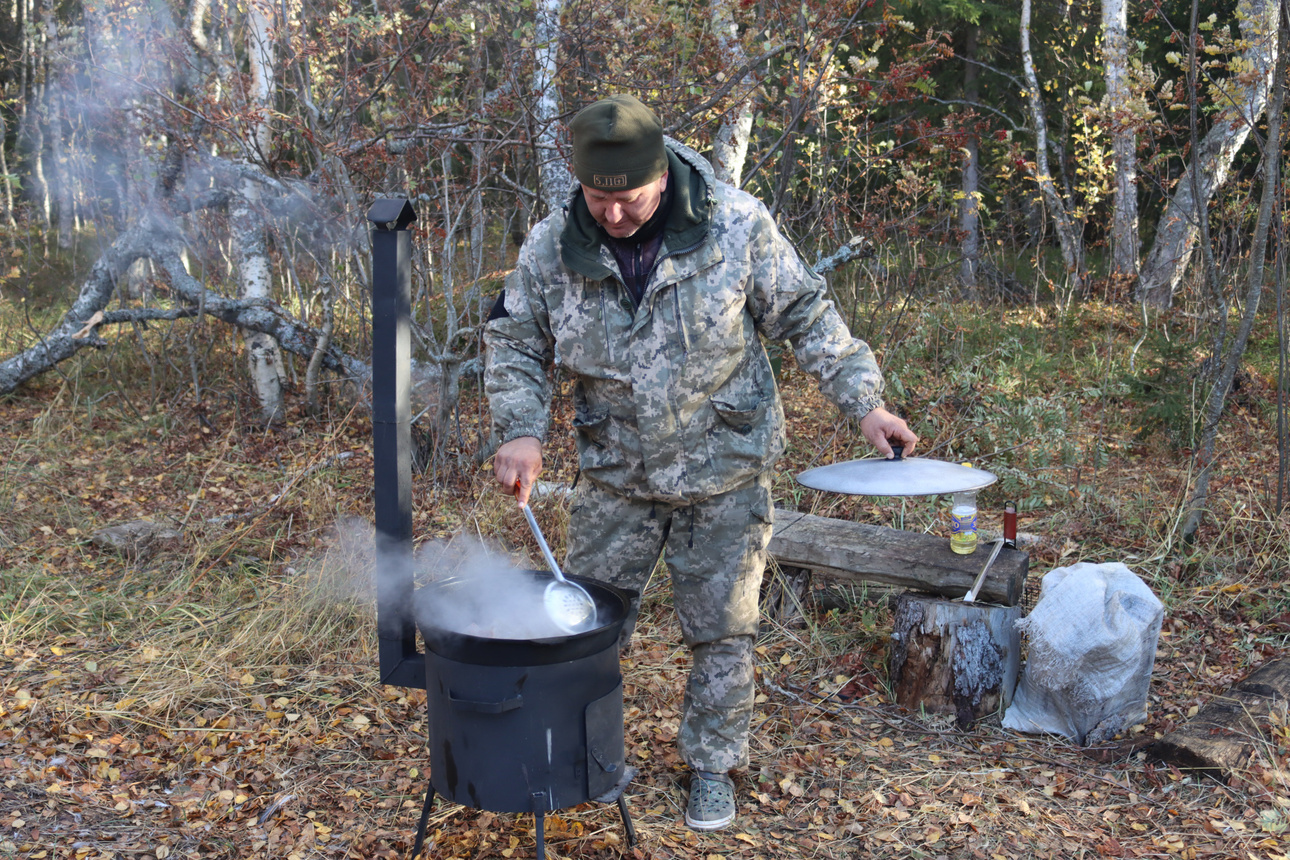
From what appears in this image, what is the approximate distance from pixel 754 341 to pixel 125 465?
199 inches

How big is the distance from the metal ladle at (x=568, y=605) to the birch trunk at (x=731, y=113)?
3.60m

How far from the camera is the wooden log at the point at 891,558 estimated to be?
12.3ft

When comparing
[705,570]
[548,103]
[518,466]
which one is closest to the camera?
[518,466]

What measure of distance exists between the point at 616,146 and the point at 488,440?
3462 millimetres

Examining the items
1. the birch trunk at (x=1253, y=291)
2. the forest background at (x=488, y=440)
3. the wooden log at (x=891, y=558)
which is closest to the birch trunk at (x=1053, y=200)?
the forest background at (x=488, y=440)

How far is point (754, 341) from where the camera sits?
9.12 feet

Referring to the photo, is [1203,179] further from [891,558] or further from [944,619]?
[944,619]

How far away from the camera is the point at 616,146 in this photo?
232cm

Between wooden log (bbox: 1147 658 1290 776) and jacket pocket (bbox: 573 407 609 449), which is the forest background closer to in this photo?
wooden log (bbox: 1147 658 1290 776)

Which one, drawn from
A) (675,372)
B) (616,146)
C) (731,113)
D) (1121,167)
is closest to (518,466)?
(675,372)

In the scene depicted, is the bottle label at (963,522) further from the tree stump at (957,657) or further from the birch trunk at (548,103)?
the birch trunk at (548,103)

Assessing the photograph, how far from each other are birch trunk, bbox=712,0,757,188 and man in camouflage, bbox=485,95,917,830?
2952 millimetres

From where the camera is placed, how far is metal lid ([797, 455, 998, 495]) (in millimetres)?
2553

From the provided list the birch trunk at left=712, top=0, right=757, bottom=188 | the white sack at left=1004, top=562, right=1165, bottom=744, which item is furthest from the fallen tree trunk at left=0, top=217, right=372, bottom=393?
the white sack at left=1004, top=562, right=1165, bottom=744
